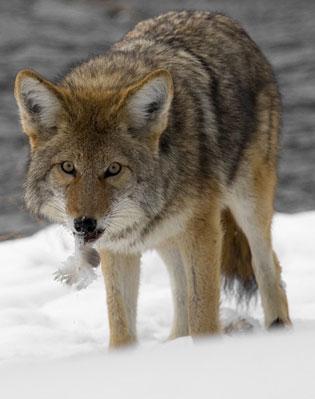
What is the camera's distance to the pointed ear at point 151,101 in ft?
15.8

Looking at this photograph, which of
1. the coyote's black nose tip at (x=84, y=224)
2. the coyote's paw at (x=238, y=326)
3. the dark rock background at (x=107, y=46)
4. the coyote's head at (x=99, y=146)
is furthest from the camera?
the dark rock background at (x=107, y=46)

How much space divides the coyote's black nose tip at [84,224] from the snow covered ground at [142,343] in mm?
534

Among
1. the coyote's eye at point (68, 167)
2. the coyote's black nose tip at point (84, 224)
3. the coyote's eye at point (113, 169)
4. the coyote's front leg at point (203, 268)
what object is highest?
the coyote's eye at point (68, 167)

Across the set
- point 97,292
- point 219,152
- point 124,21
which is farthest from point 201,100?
point 124,21

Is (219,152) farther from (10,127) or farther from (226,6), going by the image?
(226,6)

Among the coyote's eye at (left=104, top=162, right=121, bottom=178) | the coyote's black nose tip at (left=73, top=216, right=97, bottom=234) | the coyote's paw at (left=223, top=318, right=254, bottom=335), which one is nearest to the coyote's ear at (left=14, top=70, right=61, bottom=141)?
the coyote's eye at (left=104, top=162, right=121, bottom=178)

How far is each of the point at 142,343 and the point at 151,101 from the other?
1.77 meters

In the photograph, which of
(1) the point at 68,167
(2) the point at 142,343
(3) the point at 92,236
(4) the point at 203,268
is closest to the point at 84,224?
(3) the point at 92,236

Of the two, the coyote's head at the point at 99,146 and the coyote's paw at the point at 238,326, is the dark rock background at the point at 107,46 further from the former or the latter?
the coyote's head at the point at 99,146

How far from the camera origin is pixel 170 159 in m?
5.10

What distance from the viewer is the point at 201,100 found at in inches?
214

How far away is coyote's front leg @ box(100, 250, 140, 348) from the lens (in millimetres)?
5582

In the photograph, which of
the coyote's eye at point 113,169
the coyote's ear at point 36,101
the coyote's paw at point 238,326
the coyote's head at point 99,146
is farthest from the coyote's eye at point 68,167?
the coyote's paw at point 238,326

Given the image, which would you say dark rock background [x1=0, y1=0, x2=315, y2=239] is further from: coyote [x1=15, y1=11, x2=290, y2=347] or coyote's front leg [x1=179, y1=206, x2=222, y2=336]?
coyote's front leg [x1=179, y1=206, x2=222, y2=336]
